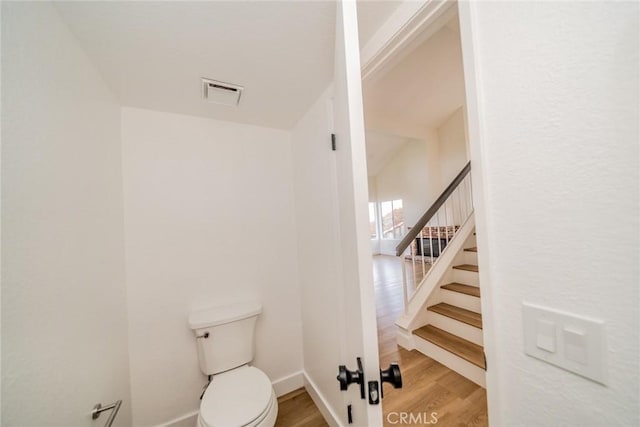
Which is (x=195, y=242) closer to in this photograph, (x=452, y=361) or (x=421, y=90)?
(x=452, y=361)

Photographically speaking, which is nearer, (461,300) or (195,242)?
(195,242)

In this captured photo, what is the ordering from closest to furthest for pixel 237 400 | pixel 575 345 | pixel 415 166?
1. pixel 575 345
2. pixel 237 400
3. pixel 415 166

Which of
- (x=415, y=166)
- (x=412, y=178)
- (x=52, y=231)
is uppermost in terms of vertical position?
(x=415, y=166)

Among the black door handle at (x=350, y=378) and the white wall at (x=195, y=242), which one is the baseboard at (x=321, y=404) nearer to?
the white wall at (x=195, y=242)

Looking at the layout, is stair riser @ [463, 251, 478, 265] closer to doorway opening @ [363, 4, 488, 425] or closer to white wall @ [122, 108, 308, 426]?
doorway opening @ [363, 4, 488, 425]

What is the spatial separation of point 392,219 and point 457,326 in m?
5.58

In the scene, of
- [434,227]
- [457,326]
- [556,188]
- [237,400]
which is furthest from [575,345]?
[434,227]

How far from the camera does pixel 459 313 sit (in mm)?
1988

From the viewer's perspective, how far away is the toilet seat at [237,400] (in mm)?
996

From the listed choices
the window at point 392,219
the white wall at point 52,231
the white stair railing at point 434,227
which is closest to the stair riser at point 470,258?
the white stair railing at point 434,227

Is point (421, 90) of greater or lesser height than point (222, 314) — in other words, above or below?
above

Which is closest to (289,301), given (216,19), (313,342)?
(313,342)

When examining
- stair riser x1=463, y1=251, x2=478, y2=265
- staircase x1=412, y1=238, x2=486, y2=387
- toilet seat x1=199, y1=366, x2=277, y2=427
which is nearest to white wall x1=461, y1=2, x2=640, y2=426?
toilet seat x1=199, y1=366, x2=277, y2=427

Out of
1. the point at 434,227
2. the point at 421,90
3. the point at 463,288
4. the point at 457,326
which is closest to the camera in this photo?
the point at 457,326
